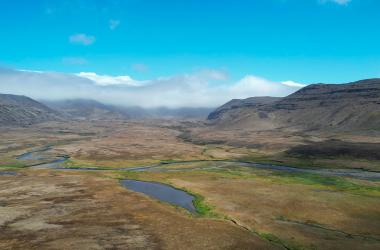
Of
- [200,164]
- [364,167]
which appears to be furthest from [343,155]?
[200,164]

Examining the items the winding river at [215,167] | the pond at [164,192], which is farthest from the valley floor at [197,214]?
the winding river at [215,167]

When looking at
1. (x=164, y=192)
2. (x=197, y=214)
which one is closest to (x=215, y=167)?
(x=164, y=192)

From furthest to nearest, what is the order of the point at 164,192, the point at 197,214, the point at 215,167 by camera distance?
the point at 215,167, the point at 164,192, the point at 197,214

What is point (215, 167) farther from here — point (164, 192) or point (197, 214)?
point (197, 214)

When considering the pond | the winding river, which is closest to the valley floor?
the pond

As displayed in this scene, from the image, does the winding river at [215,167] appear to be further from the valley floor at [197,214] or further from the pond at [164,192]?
the pond at [164,192]

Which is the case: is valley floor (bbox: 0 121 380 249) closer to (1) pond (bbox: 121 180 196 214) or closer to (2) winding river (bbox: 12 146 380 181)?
(1) pond (bbox: 121 180 196 214)

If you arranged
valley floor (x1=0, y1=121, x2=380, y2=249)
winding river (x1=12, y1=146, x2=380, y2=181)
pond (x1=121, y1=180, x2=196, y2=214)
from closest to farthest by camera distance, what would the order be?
valley floor (x1=0, y1=121, x2=380, y2=249)
pond (x1=121, y1=180, x2=196, y2=214)
winding river (x1=12, y1=146, x2=380, y2=181)

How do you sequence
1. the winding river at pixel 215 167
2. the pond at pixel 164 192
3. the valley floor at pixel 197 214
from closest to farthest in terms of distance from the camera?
the valley floor at pixel 197 214 → the pond at pixel 164 192 → the winding river at pixel 215 167

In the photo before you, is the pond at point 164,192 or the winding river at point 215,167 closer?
the pond at point 164,192

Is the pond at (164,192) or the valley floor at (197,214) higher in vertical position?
the valley floor at (197,214)

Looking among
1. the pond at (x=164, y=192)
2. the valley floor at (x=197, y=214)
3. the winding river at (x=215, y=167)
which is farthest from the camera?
Result: the winding river at (x=215, y=167)
